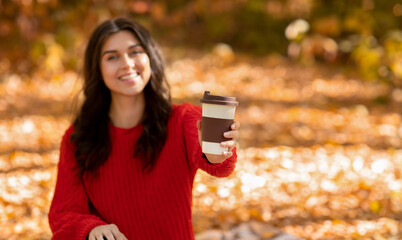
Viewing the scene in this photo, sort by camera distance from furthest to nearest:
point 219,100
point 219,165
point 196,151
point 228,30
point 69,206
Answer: point 228,30, point 69,206, point 196,151, point 219,165, point 219,100

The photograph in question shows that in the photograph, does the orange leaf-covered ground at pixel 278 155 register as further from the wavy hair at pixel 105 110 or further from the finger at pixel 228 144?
the finger at pixel 228 144

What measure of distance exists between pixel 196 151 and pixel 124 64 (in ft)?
1.86

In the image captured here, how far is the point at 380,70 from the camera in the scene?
564 cm

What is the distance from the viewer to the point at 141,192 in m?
2.17

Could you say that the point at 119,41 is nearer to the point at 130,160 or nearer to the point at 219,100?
the point at 130,160

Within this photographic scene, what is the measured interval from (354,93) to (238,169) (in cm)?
325

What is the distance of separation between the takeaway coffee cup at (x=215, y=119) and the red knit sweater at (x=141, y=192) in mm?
496

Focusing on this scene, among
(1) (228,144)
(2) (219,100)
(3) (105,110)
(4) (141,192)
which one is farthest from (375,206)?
(2) (219,100)

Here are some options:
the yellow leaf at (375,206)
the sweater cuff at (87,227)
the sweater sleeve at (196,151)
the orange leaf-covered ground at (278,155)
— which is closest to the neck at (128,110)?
the sweater sleeve at (196,151)

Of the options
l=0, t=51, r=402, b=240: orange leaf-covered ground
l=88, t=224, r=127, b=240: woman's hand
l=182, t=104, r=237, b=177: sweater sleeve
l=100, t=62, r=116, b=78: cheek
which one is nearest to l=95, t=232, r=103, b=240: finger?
l=88, t=224, r=127, b=240: woman's hand

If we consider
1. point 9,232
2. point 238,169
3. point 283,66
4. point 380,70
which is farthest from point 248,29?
point 9,232

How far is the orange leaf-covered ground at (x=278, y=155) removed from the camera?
329 cm

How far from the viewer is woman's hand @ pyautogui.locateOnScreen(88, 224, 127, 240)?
6.32 ft

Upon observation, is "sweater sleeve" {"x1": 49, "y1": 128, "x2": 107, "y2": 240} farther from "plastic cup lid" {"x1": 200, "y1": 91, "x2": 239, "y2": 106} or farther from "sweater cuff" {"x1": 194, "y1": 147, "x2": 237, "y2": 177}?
"plastic cup lid" {"x1": 200, "y1": 91, "x2": 239, "y2": 106}
